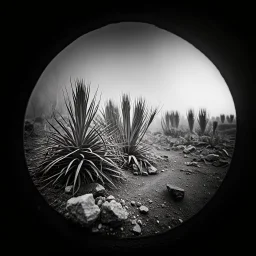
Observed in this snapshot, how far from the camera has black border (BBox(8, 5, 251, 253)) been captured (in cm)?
68

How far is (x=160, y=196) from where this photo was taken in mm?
1711

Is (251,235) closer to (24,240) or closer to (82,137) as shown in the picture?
(24,240)

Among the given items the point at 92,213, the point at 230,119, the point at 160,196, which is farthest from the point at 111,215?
the point at 230,119

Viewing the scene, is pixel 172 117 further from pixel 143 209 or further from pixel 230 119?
pixel 143 209

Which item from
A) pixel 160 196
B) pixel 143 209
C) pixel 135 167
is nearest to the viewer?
pixel 143 209

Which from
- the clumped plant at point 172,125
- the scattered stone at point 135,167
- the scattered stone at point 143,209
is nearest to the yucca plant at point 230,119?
the clumped plant at point 172,125

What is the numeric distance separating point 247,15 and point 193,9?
A: 257 mm

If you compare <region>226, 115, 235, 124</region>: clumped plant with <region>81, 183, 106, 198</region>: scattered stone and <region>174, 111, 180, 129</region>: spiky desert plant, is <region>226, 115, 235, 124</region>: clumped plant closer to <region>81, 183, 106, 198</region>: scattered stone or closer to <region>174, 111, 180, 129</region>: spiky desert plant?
<region>174, 111, 180, 129</region>: spiky desert plant

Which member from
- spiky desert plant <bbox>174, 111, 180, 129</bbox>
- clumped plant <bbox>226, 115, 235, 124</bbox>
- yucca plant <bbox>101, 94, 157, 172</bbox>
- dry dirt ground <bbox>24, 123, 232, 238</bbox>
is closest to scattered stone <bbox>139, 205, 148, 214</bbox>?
dry dirt ground <bbox>24, 123, 232, 238</bbox>

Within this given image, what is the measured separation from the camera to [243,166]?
76 cm

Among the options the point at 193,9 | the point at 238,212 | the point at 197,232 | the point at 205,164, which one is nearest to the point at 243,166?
the point at 238,212

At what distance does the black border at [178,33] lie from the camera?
677 millimetres

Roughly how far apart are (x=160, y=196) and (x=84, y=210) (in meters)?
1.02

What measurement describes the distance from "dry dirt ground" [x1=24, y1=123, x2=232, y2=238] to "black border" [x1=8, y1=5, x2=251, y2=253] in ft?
1.40
